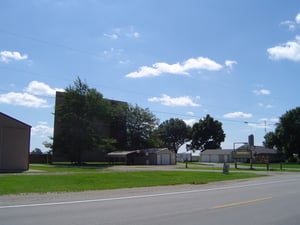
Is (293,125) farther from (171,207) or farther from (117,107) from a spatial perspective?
(171,207)

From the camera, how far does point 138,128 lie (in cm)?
8619

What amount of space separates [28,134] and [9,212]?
32129 millimetres

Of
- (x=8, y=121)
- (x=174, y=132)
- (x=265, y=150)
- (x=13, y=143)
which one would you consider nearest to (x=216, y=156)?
(x=265, y=150)

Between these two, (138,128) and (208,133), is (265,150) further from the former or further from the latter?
(138,128)

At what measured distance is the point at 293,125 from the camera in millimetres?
91875

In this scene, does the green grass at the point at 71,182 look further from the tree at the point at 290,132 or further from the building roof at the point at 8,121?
the tree at the point at 290,132

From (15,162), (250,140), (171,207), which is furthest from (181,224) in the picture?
(250,140)

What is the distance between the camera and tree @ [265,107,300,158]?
3575 inches

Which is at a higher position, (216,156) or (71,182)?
(216,156)

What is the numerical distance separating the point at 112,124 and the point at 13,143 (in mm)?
45868

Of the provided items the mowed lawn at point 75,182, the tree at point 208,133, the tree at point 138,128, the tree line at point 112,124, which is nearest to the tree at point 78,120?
the tree line at point 112,124

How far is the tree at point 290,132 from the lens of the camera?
9081 centimetres

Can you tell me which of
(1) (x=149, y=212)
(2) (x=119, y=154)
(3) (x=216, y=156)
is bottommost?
(1) (x=149, y=212)

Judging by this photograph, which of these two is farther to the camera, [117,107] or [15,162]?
[117,107]
